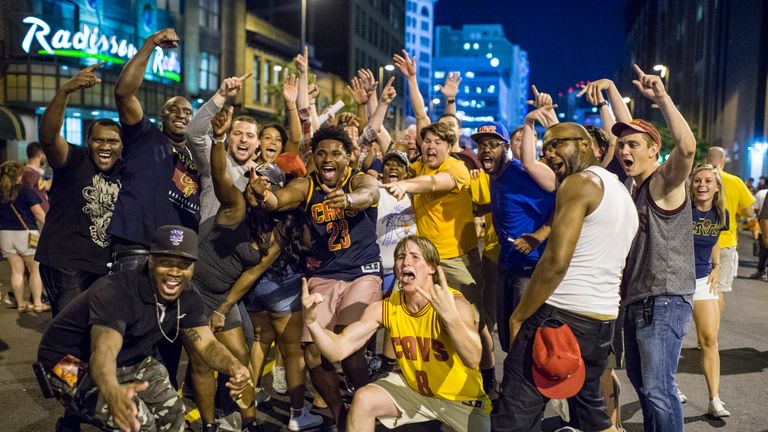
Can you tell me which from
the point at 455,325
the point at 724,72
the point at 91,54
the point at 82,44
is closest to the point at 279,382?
the point at 455,325

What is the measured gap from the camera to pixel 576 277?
11.6 ft

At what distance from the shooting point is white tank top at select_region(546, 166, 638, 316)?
3490 mm

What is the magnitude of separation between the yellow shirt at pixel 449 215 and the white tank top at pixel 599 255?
2.10 metres

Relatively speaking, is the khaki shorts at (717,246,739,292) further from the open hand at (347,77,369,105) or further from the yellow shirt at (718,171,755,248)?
the open hand at (347,77,369,105)

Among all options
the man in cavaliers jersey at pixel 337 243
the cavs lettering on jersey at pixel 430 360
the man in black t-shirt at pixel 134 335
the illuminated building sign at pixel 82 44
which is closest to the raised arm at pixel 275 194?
the man in cavaliers jersey at pixel 337 243

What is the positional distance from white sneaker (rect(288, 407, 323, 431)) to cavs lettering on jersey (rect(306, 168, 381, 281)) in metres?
1.06

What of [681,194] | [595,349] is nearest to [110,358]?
[595,349]

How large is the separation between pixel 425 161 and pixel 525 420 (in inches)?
107

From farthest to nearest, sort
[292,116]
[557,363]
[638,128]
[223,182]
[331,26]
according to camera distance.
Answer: [331,26] < [292,116] < [223,182] < [638,128] < [557,363]

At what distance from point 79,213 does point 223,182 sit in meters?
1.18

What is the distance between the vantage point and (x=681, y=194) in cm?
383

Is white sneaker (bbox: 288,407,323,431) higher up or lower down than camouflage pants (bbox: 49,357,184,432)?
lower down

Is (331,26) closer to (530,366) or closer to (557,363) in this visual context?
(530,366)

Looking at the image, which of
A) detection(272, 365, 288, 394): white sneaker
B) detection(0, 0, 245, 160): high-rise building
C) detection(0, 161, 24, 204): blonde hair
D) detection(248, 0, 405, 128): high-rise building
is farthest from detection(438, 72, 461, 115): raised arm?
detection(248, 0, 405, 128): high-rise building
